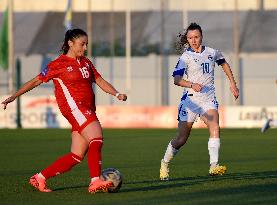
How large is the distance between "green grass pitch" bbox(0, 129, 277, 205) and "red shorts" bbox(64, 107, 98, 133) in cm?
87

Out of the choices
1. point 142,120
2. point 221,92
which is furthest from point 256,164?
point 221,92

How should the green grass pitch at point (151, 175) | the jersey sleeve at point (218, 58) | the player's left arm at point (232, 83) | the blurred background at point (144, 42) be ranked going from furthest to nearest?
the blurred background at point (144, 42), the jersey sleeve at point (218, 58), the player's left arm at point (232, 83), the green grass pitch at point (151, 175)

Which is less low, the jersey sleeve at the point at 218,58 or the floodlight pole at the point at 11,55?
the floodlight pole at the point at 11,55

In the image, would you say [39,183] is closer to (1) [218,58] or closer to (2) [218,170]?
(2) [218,170]

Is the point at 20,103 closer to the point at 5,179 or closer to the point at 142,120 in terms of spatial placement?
the point at 142,120

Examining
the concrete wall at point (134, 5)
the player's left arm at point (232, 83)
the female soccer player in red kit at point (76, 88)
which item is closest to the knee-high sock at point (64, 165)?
the female soccer player in red kit at point (76, 88)

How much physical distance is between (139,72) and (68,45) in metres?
41.5

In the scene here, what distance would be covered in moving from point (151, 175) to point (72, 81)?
3.65 m

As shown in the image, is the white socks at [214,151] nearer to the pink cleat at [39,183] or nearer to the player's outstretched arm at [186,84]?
the player's outstretched arm at [186,84]

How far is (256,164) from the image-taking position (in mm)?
19453

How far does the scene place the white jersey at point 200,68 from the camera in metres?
15.7

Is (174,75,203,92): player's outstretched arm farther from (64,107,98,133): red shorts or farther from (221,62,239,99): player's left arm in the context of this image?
(64,107,98,133): red shorts

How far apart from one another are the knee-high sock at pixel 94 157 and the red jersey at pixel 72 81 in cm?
54

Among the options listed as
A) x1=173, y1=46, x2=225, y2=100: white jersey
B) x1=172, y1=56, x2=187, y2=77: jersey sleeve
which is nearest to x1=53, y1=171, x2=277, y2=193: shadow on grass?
x1=173, y1=46, x2=225, y2=100: white jersey
